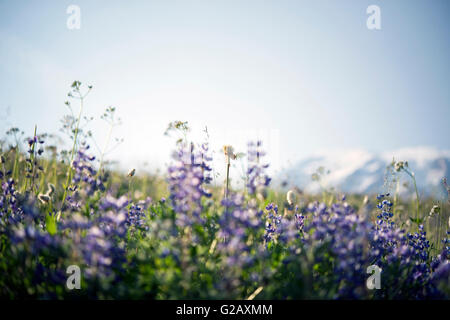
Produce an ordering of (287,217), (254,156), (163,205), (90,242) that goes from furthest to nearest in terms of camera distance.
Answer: (287,217)
(163,205)
(254,156)
(90,242)

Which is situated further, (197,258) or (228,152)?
(228,152)

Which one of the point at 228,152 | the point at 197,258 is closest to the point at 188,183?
the point at 197,258

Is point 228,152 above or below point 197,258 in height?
above

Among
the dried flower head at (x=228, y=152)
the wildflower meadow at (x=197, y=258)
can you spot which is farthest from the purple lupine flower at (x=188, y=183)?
the dried flower head at (x=228, y=152)

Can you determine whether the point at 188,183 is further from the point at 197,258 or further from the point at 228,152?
the point at 228,152

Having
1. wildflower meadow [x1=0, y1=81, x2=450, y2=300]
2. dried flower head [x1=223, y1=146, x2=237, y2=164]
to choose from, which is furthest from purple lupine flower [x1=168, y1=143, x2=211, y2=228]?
dried flower head [x1=223, y1=146, x2=237, y2=164]

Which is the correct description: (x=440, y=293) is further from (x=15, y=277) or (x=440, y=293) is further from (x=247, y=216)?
(x=15, y=277)

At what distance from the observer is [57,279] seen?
6.48 ft

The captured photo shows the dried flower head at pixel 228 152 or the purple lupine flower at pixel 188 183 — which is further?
the dried flower head at pixel 228 152

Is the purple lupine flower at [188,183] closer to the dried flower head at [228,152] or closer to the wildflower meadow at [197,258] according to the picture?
the wildflower meadow at [197,258]
